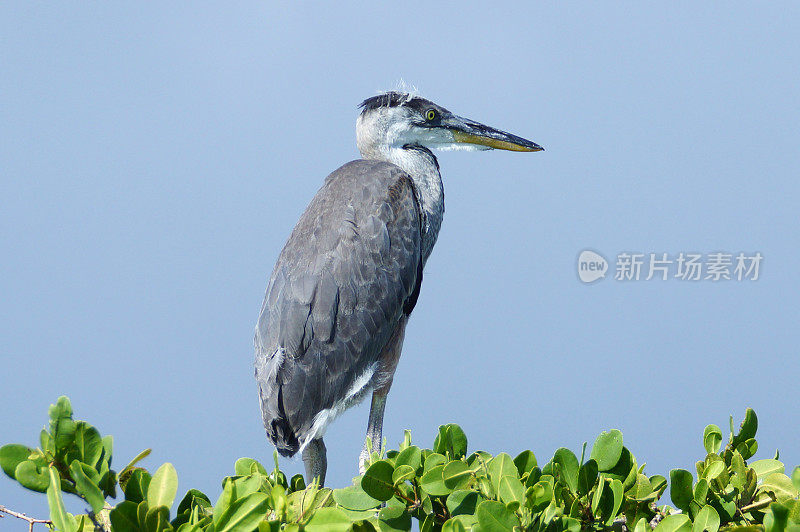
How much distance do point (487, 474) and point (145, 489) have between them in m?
0.93

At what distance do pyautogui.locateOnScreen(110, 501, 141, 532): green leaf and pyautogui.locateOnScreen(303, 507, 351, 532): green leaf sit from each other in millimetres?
412

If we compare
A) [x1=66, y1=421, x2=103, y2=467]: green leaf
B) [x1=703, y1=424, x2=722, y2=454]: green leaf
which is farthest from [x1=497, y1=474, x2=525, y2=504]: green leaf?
[x1=66, y1=421, x2=103, y2=467]: green leaf

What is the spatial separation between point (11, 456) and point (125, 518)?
35cm

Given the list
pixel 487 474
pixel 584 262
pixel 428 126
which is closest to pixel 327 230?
pixel 428 126

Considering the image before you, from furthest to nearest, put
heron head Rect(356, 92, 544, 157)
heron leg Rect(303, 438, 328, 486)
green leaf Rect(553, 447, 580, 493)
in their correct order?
heron head Rect(356, 92, 544, 157) → heron leg Rect(303, 438, 328, 486) → green leaf Rect(553, 447, 580, 493)

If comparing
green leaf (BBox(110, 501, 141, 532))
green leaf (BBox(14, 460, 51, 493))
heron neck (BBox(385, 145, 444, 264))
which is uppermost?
heron neck (BBox(385, 145, 444, 264))

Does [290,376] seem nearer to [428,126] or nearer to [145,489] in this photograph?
[145,489]

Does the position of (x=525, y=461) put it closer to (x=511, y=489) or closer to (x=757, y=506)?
(x=511, y=489)

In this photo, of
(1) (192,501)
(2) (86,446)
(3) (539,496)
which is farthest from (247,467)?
(3) (539,496)

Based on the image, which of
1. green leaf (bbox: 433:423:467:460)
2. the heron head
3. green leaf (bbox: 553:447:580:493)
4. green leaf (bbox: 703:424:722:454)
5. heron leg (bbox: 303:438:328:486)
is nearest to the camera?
green leaf (bbox: 553:447:580:493)

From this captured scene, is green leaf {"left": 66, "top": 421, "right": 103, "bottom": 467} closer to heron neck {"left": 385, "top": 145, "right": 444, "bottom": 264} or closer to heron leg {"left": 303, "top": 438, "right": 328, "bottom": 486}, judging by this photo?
heron leg {"left": 303, "top": 438, "right": 328, "bottom": 486}

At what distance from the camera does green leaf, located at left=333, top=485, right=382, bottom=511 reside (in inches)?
74.6

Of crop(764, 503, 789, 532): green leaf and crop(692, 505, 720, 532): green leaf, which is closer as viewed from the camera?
crop(764, 503, 789, 532): green leaf

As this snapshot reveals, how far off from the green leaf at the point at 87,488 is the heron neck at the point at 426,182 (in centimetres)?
298
